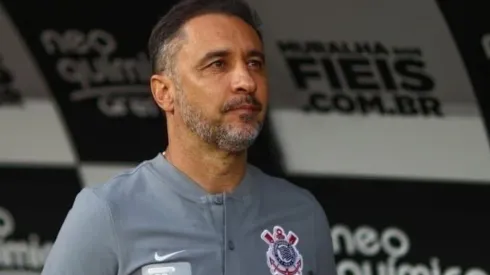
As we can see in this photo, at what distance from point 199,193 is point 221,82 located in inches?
7.5

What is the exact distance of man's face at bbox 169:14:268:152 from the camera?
59.7 inches

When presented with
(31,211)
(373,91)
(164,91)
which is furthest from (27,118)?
(164,91)

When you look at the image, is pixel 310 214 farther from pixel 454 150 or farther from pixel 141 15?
pixel 141 15

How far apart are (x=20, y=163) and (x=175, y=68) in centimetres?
210

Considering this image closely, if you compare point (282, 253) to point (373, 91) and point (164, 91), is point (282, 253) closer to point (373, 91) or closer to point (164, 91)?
point (164, 91)

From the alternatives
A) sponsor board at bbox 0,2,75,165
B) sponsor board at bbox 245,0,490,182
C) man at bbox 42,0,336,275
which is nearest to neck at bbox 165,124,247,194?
man at bbox 42,0,336,275

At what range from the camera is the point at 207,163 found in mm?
1599

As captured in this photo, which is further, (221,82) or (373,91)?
(373,91)

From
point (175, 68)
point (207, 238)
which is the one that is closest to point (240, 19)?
point (175, 68)

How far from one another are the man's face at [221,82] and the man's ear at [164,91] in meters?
0.02

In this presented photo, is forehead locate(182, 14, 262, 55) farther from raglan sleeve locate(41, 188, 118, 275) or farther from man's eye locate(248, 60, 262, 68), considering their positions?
raglan sleeve locate(41, 188, 118, 275)

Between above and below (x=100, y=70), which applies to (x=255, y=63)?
below

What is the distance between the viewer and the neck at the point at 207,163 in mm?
1588

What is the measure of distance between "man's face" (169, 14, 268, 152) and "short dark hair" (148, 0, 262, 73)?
0.01 metres
